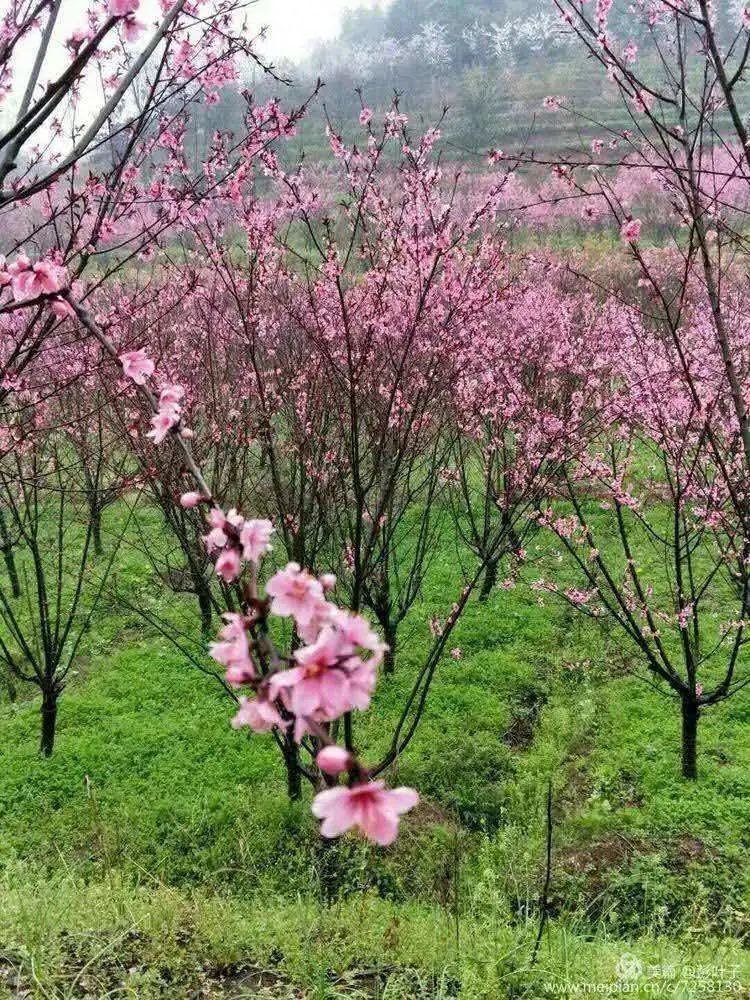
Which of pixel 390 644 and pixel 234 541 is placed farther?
pixel 390 644

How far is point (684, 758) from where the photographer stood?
19.3 feet

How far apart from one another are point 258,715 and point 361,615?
6256mm

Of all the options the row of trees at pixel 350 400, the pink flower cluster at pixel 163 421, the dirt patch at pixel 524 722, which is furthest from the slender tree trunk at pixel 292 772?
the pink flower cluster at pixel 163 421

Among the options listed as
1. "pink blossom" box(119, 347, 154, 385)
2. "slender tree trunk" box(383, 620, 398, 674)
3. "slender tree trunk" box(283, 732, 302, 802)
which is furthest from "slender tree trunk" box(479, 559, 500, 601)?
"pink blossom" box(119, 347, 154, 385)

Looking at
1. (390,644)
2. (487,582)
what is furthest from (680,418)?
(390,644)

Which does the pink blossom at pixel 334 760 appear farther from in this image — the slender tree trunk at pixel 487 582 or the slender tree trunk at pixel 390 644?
the slender tree trunk at pixel 487 582

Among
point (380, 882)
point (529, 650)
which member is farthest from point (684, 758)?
point (380, 882)

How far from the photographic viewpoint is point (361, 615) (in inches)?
287

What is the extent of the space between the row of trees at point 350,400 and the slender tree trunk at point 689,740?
0.03 meters

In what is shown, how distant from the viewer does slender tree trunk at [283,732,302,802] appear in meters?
5.26

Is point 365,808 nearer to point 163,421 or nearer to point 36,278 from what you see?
point 163,421

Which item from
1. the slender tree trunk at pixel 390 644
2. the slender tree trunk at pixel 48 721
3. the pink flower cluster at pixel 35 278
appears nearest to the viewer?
the pink flower cluster at pixel 35 278

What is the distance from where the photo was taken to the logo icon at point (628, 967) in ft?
9.25

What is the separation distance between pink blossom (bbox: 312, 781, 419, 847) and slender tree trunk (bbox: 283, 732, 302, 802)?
447cm
